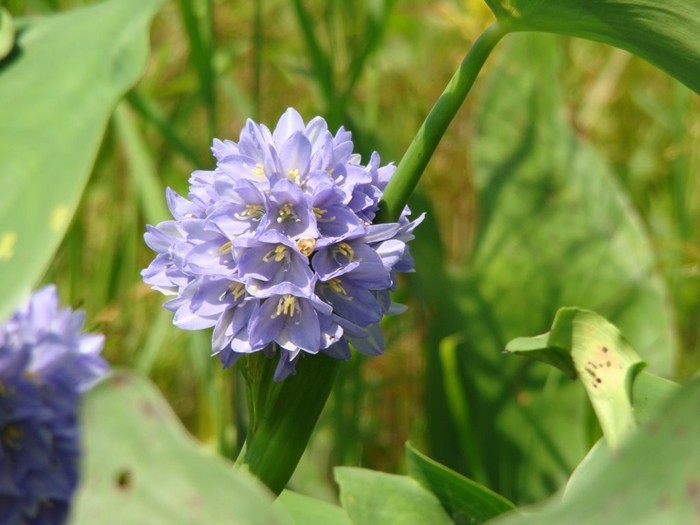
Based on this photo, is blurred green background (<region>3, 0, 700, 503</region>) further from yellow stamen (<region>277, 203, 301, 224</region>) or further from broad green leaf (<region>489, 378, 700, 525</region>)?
broad green leaf (<region>489, 378, 700, 525</region>)

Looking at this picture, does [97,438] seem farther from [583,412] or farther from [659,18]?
[583,412]

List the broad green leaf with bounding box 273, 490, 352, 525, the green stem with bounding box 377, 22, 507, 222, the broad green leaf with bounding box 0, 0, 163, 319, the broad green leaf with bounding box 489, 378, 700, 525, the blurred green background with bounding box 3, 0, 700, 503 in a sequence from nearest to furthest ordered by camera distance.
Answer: the broad green leaf with bounding box 489, 378, 700, 525 → the broad green leaf with bounding box 0, 0, 163, 319 → the green stem with bounding box 377, 22, 507, 222 → the broad green leaf with bounding box 273, 490, 352, 525 → the blurred green background with bounding box 3, 0, 700, 503

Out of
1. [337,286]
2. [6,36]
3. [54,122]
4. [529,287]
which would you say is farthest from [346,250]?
[529,287]

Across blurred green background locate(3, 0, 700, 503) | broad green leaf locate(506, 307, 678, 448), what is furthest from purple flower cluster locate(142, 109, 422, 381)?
blurred green background locate(3, 0, 700, 503)

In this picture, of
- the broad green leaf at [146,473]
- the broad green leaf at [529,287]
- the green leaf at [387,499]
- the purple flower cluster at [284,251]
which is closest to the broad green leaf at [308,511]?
the green leaf at [387,499]

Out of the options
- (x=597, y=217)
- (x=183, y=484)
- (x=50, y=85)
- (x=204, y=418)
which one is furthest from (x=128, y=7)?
(x=597, y=217)

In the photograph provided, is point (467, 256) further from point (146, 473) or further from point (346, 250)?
point (146, 473)
